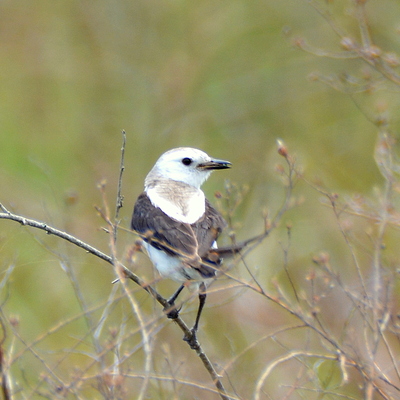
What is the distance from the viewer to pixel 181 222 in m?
5.65

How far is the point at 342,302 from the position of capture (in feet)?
31.1

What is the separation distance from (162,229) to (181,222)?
0.55 feet

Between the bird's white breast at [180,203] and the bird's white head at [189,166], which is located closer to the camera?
the bird's white breast at [180,203]

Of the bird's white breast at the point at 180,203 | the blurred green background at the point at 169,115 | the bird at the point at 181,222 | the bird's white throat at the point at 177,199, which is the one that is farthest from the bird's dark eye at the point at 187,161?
the blurred green background at the point at 169,115

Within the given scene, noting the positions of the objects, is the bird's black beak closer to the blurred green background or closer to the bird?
the bird

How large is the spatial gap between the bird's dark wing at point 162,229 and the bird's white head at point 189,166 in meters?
0.66

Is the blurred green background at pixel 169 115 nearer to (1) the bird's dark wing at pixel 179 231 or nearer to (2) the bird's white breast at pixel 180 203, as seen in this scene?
(2) the bird's white breast at pixel 180 203

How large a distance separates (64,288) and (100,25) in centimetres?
461

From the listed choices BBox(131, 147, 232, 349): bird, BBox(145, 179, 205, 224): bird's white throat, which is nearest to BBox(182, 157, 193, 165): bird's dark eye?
BBox(131, 147, 232, 349): bird

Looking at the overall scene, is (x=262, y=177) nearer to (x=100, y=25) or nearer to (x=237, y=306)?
(x=237, y=306)

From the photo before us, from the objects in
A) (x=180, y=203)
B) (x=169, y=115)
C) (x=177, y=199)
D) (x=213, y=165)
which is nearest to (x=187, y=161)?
(x=213, y=165)

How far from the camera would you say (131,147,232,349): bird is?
16.8ft

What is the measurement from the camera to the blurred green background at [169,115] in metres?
10.2

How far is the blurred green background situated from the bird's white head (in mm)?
2767
